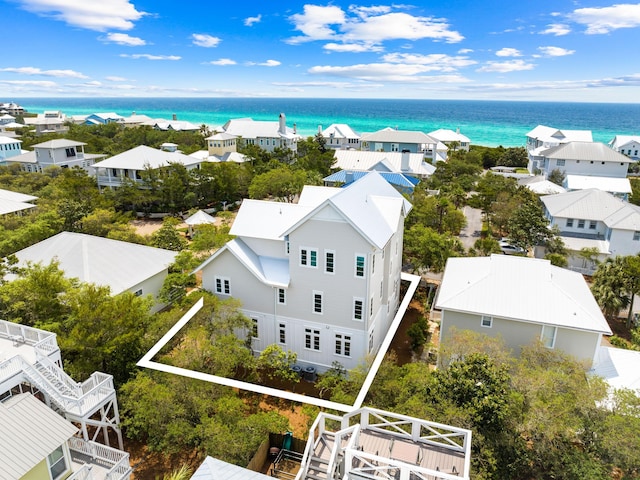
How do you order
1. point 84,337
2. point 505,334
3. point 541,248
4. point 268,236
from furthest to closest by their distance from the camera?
point 541,248 < point 268,236 < point 505,334 < point 84,337

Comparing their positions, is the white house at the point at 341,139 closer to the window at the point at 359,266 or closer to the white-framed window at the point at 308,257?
the white-framed window at the point at 308,257

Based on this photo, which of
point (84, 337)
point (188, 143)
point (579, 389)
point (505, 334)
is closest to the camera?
point (579, 389)

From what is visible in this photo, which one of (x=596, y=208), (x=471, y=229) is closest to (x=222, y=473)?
(x=596, y=208)

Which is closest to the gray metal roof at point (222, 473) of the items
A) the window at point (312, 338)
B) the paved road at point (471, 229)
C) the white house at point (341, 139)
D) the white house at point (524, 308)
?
the window at point (312, 338)

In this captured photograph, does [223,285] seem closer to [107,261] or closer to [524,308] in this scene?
[107,261]

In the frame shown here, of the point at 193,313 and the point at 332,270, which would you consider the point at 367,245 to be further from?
the point at 193,313

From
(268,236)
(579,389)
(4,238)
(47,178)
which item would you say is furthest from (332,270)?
(47,178)
